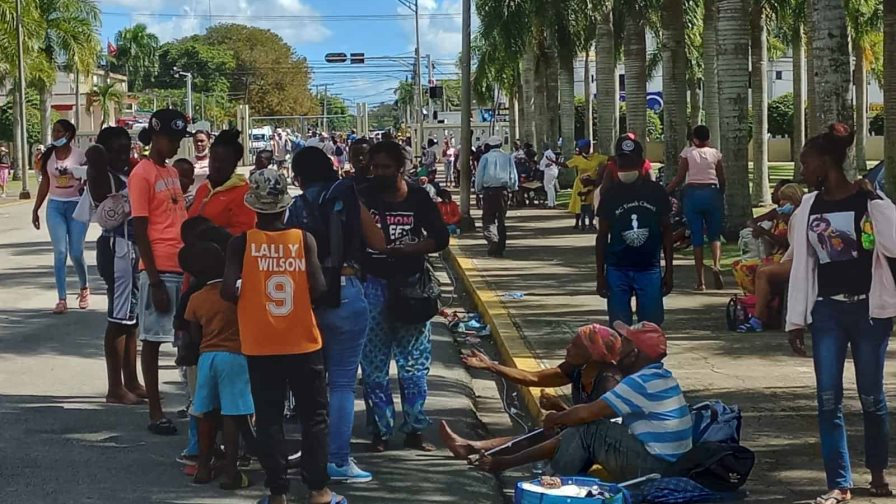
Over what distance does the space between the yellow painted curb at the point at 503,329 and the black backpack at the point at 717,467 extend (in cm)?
218

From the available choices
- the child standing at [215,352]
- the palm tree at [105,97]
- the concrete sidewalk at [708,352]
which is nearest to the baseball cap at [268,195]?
the child standing at [215,352]

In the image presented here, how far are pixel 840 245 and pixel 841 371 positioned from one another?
2.04 feet

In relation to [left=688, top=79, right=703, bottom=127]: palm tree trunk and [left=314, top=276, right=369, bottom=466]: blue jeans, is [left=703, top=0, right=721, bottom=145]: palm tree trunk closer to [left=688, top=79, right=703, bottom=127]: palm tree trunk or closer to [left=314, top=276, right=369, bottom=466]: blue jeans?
[left=688, top=79, right=703, bottom=127]: palm tree trunk

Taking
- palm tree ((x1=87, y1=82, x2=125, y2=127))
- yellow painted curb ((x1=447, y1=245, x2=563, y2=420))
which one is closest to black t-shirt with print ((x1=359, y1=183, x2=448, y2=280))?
yellow painted curb ((x1=447, y1=245, x2=563, y2=420))

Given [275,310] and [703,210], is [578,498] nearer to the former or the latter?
[275,310]

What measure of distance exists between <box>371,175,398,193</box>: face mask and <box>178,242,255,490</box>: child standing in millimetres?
1222

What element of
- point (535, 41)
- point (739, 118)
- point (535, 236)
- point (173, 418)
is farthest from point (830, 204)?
point (535, 41)

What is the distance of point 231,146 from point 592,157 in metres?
15.5

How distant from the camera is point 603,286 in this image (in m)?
8.53

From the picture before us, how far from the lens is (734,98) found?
59.1ft

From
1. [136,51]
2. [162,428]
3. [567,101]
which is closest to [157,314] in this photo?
[162,428]

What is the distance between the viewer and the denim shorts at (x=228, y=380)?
6520 mm

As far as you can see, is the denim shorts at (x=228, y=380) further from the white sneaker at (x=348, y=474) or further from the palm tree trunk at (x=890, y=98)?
the palm tree trunk at (x=890, y=98)

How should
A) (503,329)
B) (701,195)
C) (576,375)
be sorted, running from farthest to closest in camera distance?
(701,195), (503,329), (576,375)
